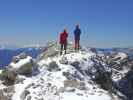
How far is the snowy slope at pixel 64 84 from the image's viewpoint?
112ft

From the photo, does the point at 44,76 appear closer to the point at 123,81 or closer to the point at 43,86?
the point at 43,86

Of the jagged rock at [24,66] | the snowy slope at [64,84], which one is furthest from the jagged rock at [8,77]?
the snowy slope at [64,84]

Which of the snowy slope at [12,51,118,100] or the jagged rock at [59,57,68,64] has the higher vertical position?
the jagged rock at [59,57,68,64]

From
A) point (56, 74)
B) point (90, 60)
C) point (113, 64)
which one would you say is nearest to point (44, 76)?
point (56, 74)

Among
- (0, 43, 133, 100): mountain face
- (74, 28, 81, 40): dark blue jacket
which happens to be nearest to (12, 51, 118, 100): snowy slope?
(0, 43, 133, 100): mountain face

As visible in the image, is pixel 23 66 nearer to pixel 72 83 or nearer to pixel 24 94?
pixel 24 94

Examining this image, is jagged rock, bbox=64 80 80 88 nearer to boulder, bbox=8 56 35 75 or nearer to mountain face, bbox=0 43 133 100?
mountain face, bbox=0 43 133 100

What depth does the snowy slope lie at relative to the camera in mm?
34156

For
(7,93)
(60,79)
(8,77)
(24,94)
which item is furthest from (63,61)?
(24,94)

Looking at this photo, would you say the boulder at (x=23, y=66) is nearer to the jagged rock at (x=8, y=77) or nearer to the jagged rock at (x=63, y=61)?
the jagged rock at (x=8, y=77)

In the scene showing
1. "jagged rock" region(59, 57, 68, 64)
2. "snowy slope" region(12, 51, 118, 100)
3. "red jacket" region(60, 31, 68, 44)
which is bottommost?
"snowy slope" region(12, 51, 118, 100)

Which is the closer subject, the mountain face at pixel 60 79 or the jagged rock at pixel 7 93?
the mountain face at pixel 60 79

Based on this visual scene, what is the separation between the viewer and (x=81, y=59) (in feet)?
146

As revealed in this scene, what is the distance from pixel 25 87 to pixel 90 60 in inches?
423
